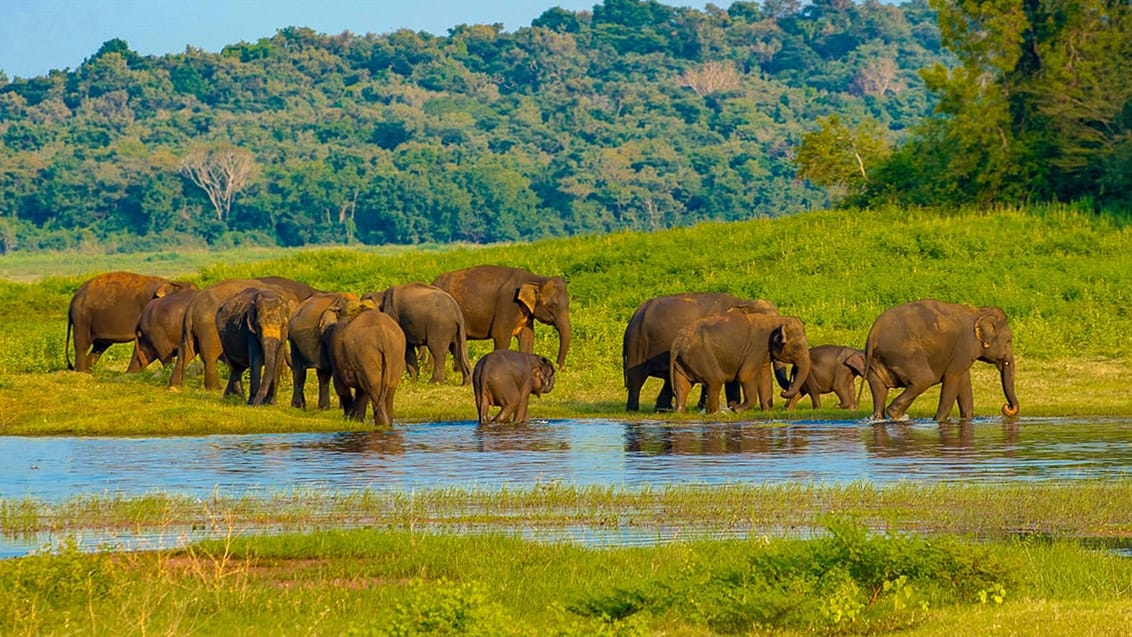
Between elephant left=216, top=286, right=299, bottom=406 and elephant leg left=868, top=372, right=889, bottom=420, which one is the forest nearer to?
elephant leg left=868, top=372, right=889, bottom=420

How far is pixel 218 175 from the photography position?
336 feet

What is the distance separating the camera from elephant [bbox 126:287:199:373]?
28297 mm

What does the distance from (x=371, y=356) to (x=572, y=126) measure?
95911 mm

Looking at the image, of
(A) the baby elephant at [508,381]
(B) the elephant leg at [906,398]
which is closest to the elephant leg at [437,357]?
(A) the baby elephant at [508,381]

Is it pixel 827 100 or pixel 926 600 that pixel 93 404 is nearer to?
pixel 926 600

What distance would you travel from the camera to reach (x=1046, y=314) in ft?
102

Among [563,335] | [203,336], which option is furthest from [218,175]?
[203,336]

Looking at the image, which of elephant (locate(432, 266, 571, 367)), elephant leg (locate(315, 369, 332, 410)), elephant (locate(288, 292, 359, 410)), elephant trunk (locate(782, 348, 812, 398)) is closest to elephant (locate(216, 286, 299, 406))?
elephant (locate(288, 292, 359, 410))

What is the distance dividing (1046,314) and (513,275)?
877 cm

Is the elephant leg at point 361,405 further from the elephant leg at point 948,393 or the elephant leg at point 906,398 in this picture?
the elephant leg at point 948,393

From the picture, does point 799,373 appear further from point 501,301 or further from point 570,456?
point 501,301

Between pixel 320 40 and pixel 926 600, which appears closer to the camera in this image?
pixel 926 600

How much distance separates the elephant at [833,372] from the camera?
2548 centimetres

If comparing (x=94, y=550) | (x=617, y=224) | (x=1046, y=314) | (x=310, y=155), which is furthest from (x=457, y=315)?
(x=310, y=155)
